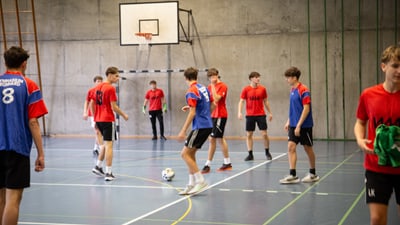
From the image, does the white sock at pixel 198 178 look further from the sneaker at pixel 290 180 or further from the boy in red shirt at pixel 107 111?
the boy in red shirt at pixel 107 111

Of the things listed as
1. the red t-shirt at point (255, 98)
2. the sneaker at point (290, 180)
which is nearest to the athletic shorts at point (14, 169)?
the sneaker at point (290, 180)

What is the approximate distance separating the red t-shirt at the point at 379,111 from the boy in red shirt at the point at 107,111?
657 centimetres

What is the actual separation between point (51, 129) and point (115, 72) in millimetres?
12256

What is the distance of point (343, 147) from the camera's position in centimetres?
1622

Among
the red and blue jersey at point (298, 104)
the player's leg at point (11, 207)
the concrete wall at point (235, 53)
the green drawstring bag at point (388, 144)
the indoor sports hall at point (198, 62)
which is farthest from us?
the concrete wall at point (235, 53)

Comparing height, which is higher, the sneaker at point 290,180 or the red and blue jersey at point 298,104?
the red and blue jersey at point 298,104

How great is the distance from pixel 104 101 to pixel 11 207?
5644 millimetres

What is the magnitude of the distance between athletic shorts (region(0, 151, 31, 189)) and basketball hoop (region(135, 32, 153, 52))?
14.0m

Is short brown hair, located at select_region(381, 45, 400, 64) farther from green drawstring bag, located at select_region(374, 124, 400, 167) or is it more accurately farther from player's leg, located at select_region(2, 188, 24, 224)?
player's leg, located at select_region(2, 188, 24, 224)

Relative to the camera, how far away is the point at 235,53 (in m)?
19.8

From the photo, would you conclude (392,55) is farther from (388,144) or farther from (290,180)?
(290,180)

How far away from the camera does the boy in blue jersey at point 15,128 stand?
4.98 metres

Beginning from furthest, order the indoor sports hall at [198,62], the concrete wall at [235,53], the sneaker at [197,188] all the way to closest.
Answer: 1. the concrete wall at [235,53]
2. the indoor sports hall at [198,62]
3. the sneaker at [197,188]

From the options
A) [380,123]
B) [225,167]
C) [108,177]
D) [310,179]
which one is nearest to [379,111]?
[380,123]
